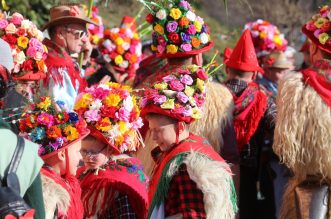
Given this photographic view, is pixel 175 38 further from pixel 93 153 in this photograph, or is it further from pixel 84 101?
pixel 93 153

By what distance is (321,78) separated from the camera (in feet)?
18.9

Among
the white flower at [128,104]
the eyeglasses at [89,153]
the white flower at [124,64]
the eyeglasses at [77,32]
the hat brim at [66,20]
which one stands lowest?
the eyeglasses at [89,153]

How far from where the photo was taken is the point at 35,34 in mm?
5633

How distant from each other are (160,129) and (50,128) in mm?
A: 781

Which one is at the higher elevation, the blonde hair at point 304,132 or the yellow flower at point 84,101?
the yellow flower at point 84,101

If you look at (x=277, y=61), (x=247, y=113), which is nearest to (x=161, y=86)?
(x=247, y=113)

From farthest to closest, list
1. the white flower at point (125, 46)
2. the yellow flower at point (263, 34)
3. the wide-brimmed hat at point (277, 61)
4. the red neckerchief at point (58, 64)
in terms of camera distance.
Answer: the yellow flower at point (263, 34) → the wide-brimmed hat at point (277, 61) → the white flower at point (125, 46) → the red neckerchief at point (58, 64)

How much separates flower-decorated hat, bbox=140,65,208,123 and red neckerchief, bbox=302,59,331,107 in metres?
1.30

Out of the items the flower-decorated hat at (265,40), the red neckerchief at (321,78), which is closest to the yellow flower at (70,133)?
the red neckerchief at (321,78)

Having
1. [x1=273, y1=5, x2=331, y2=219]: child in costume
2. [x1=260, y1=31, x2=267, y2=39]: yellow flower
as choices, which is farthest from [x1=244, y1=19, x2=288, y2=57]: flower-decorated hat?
[x1=273, y1=5, x2=331, y2=219]: child in costume

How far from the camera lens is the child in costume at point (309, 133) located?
5.63 meters

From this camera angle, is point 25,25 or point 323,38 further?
point 323,38

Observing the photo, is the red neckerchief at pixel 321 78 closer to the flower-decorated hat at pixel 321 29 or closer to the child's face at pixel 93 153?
the flower-decorated hat at pixel 321 29

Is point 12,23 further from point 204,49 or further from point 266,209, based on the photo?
point 266,209
